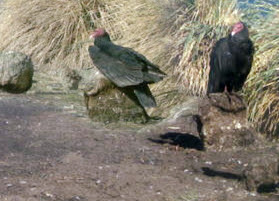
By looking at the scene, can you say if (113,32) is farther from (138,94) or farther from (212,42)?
Answer: (138,94)

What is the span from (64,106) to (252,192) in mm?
3213

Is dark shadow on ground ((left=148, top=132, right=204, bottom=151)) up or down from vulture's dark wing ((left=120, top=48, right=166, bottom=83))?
down

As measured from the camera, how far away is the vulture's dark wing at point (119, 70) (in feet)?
20.2

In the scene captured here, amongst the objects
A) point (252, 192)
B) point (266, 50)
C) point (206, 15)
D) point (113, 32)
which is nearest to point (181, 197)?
point (252, 192)

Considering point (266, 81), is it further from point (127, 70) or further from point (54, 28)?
point (54, 28)

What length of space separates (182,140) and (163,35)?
8.78 ft

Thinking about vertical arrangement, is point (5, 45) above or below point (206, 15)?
below

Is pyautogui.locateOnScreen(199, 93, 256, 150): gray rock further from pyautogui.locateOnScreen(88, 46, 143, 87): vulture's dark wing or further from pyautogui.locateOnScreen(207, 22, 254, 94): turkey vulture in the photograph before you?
pyautogui.locateOnScreen(88, 46, 143, 87): vulture's dark wing

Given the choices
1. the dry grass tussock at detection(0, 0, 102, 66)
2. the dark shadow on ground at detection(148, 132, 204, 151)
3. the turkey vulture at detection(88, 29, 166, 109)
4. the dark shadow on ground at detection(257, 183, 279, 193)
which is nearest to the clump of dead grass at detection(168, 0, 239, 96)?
the turkey vulture at detection(88, 29, 166, 109)

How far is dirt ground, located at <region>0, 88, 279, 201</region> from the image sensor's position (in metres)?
4.23

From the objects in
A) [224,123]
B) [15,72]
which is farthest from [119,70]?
[15,72]

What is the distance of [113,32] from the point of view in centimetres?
904

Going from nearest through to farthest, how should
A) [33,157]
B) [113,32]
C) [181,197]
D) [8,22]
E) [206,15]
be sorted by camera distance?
[181,197], [33,157], [206,15], [113,32], [8,22]

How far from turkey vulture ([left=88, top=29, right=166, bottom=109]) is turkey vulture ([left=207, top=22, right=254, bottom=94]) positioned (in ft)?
2.37
